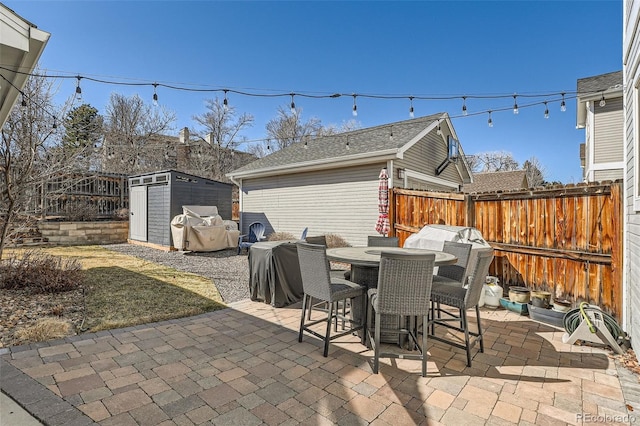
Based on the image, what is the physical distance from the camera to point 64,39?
6551 mm

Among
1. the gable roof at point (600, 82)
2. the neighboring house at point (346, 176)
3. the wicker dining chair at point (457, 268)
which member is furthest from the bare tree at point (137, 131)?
the gable roof at point (600, 82)

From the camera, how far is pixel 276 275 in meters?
4.39

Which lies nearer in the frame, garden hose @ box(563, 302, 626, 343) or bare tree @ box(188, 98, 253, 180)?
garden hose @ box(563, 302, 626, 343)

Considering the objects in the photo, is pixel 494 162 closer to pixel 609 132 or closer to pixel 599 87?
pixel 599 87

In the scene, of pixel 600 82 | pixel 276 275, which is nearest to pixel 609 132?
pixel 600 82

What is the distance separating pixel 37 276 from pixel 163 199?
18.1 ft

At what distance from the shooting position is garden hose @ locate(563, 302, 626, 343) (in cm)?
319

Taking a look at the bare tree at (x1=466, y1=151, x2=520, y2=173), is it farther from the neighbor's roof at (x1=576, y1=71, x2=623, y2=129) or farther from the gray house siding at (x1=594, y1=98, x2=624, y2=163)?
the gray house siding at (x1=594, y1=98, x2=624, y2=163)

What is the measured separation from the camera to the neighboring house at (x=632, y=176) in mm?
2857

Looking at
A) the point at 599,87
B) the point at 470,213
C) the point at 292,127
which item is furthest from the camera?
the point at 292,127

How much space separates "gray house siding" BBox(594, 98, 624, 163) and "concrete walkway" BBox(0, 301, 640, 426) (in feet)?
30.4

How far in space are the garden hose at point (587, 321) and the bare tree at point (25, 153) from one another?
295 inches

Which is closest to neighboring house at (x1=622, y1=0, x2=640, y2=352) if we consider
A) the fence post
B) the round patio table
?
the round patio table

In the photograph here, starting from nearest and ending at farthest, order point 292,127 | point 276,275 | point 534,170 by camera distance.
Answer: point 276,275
point 292,127
point 534,170
